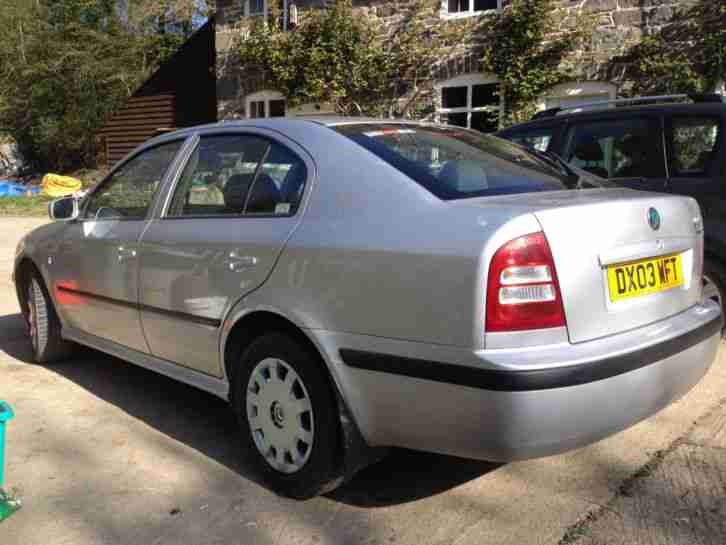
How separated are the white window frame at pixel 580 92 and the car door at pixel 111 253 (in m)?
8.38

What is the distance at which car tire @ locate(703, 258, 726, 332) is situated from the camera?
14.6ft

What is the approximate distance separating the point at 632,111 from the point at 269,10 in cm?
1116

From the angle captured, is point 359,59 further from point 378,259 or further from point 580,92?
point 378,259

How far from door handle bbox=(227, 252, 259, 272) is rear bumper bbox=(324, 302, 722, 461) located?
558mm

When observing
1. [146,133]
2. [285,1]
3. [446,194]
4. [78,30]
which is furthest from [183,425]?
[78,30]

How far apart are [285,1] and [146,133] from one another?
678cm

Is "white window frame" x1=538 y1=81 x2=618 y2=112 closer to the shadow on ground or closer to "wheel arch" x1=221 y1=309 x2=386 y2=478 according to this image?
the shadow on ground

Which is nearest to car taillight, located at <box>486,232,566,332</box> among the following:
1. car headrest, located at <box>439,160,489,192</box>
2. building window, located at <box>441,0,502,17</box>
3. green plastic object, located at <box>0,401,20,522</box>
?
car headrest, located at <box>439,160,489,192</box>

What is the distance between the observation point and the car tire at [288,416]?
2.67 m

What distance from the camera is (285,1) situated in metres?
14.3

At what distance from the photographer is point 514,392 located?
7.14 ft

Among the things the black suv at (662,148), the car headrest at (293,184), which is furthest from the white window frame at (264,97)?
the car headrest at (293,184)

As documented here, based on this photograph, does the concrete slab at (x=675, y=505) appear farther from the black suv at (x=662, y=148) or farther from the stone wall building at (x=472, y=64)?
the stone wall building at (x=472, y=64)

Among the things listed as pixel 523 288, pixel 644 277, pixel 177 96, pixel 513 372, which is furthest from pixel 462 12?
pixel 513 372
